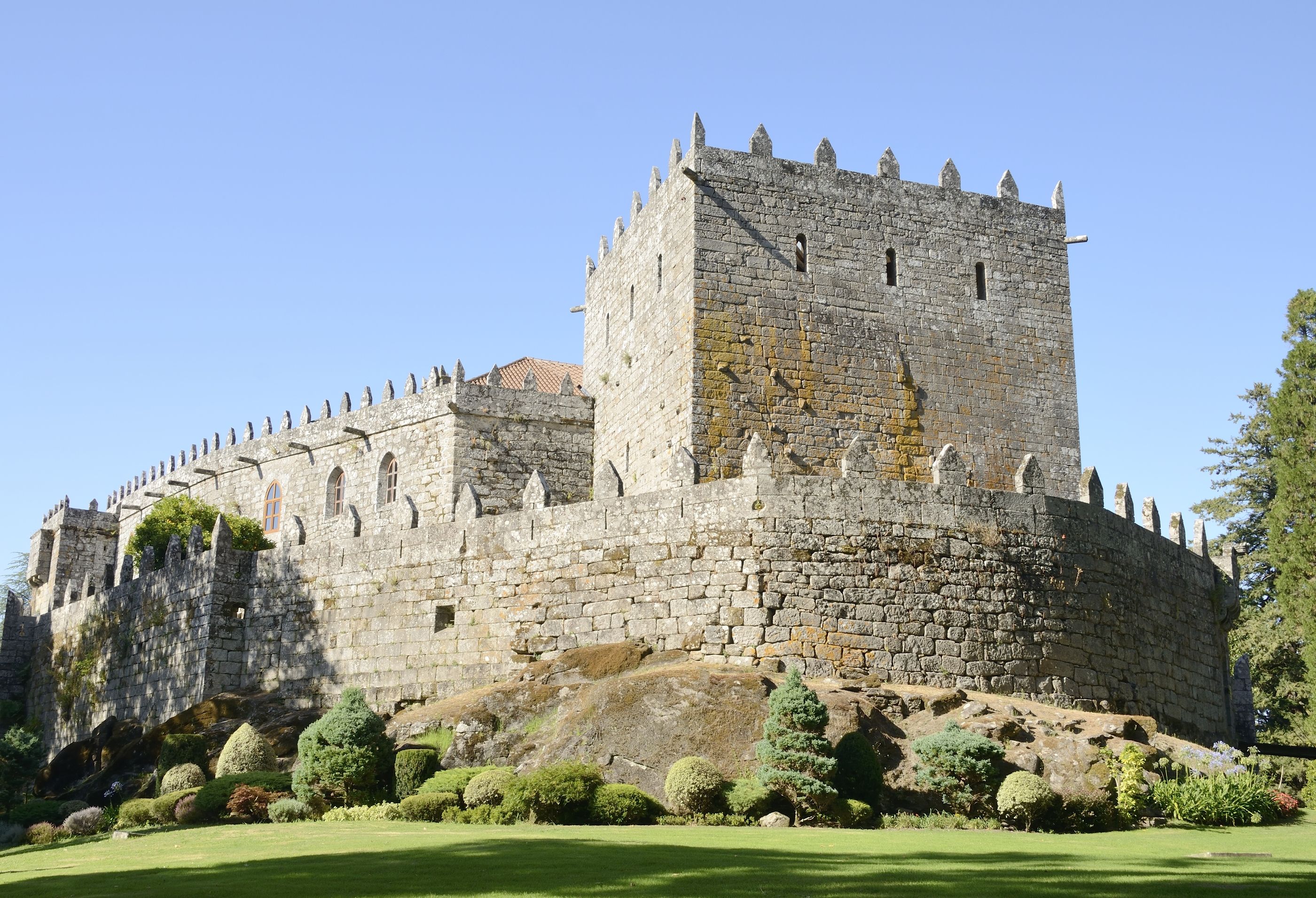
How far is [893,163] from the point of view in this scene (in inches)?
1352

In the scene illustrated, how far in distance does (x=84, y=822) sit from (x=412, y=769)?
594cm

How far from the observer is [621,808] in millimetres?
19500

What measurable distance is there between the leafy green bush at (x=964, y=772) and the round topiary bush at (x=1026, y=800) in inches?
23.3

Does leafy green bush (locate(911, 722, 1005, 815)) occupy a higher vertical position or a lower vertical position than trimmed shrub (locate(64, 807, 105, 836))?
higher

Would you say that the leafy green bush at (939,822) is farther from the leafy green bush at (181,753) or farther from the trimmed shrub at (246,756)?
the leafy green bush at (181,753)

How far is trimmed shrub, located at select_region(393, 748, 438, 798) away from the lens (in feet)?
71.5

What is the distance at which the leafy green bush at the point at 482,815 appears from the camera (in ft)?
64.4

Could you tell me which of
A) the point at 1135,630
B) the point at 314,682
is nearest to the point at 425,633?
the point at 314,682

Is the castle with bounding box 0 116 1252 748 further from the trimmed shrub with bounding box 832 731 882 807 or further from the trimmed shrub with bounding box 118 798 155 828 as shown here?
the trimmed shrub with bounding box 118 798 155 828

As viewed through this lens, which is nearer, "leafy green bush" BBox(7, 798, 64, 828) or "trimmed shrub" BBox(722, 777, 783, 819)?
"trimmed shrub" BBox(722, 777, 783, 819)

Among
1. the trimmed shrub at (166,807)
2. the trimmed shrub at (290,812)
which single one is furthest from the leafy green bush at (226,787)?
the trimmed shrub at (290,812)

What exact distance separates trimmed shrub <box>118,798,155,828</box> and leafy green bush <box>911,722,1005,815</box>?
1224cm

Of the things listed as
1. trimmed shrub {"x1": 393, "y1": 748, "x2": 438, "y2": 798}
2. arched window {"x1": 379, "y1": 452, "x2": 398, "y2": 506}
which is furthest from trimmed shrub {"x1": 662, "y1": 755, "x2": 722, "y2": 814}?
arched window {"x1": 379, "y1": 452, "x2": 398, "y2": 506}

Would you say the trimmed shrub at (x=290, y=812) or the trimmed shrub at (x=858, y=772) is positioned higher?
the trimmed shrub at (x=858, y=772)
